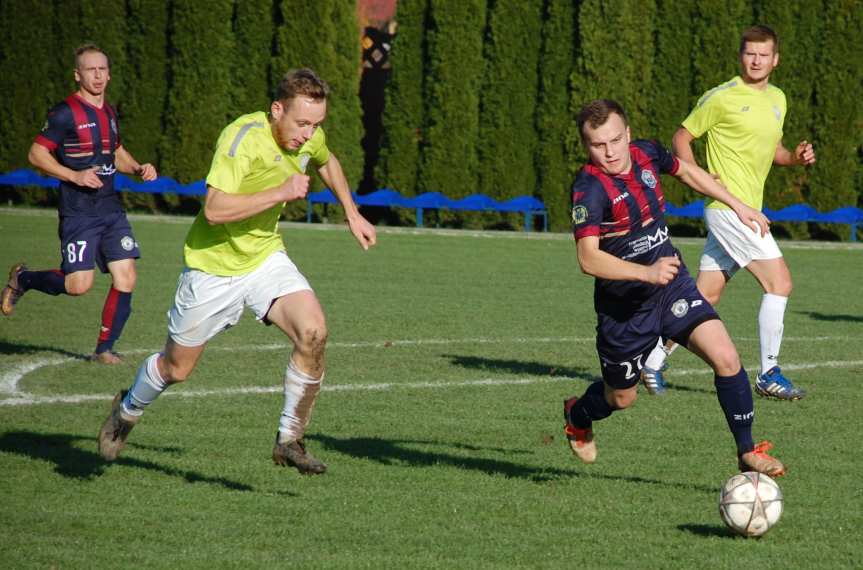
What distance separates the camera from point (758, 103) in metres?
9.89

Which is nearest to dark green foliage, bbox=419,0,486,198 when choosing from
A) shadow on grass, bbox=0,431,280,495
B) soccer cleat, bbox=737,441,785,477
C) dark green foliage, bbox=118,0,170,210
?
dark green foliage, bbox=118,0,170,210

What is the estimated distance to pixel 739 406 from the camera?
21.4 ft

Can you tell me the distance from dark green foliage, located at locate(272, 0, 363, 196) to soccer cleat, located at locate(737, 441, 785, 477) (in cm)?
2264

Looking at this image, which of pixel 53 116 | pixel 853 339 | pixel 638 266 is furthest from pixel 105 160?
pixel 853 339

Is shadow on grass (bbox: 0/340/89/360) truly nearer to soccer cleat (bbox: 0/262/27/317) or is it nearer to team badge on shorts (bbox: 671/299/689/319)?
soccer cleat (bbox: 0/262/27/317)

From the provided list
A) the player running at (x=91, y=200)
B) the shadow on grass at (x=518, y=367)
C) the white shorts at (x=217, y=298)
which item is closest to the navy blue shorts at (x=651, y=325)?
the white shorts at (x=217, y=298)

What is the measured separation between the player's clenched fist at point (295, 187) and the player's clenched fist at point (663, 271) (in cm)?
165

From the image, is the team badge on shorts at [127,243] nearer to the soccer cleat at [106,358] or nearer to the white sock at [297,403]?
the soccer cleat at [106,358]

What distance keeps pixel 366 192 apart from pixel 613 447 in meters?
23.9

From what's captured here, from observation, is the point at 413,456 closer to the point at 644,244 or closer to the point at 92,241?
the point at 644,244

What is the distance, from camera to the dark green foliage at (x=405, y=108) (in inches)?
1143

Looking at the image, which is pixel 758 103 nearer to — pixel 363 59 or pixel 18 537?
pixel 18 537

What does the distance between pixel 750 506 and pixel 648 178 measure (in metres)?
1.86

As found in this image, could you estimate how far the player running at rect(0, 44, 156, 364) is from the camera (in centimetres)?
1055
